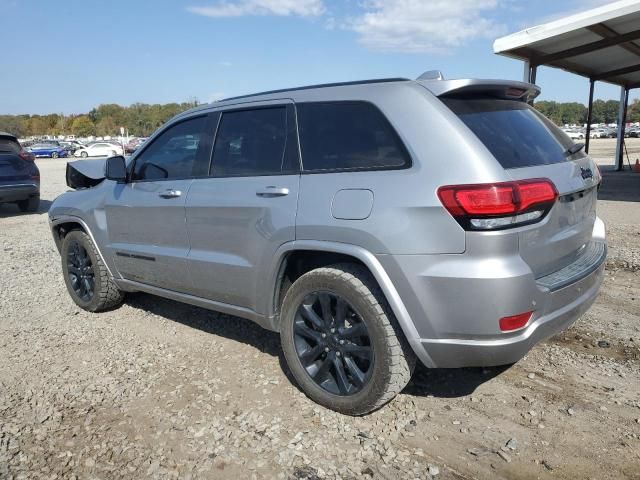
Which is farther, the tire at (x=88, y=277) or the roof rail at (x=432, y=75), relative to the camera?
the tire at (x=88, y=277)

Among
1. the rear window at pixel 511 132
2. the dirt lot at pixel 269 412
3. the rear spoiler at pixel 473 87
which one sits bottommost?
the dirt lot at pixel 269 412

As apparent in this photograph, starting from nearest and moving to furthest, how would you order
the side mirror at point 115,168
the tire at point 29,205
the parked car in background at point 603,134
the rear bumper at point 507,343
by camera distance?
the rear bumper at point 507,343 < the side mirror at point 115,168 < the tire at point 29,205 < the parked car in background at point 603,134

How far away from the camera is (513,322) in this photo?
2.62 m

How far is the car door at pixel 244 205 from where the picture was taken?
131 inches

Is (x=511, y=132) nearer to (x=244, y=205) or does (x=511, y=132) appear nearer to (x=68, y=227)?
(x=244, y=205)

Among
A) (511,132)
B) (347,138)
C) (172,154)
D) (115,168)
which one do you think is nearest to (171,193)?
(172,154)

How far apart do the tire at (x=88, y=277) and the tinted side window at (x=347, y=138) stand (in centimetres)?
257

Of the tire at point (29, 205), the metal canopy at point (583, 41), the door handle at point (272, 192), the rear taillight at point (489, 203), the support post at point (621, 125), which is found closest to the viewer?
the rear taillight at point (489, 203)

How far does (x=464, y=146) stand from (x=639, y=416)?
182 cm

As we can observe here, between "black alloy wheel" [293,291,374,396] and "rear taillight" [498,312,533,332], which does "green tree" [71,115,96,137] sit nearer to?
"black alloy wheel" [293,291,374,396]

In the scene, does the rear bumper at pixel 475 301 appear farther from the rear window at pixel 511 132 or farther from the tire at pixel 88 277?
the tire at pixel 88 277

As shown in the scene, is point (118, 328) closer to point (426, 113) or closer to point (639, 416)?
point (426, 113)

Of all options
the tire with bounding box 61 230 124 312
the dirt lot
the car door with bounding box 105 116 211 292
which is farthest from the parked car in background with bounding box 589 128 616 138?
the car door with bounding box 105 116 211 292

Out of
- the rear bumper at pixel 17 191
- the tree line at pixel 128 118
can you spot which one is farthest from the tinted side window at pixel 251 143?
the tree line at pixel 128 118
